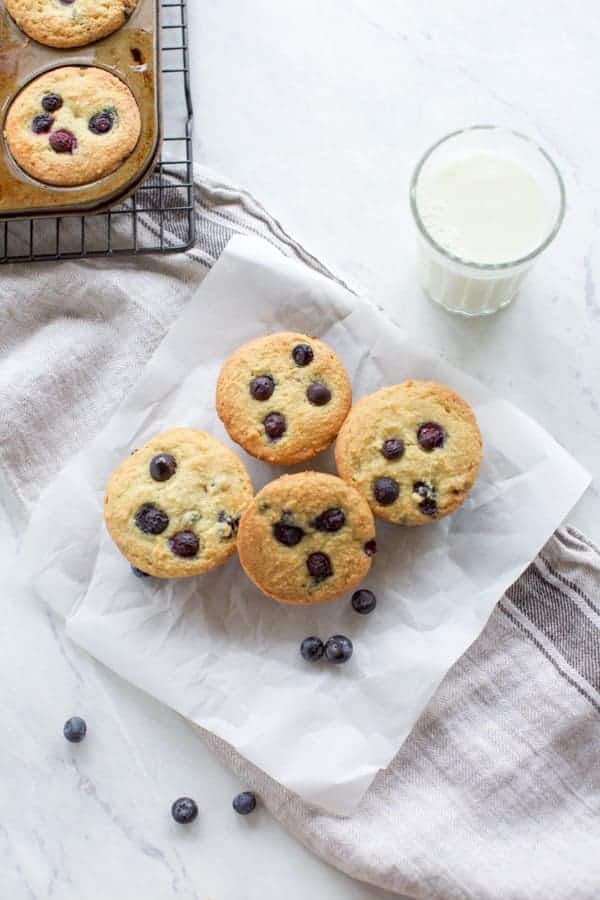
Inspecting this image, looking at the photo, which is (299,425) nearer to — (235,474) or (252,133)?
(235,474)

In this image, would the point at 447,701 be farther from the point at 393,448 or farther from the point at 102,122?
the point at 102,122

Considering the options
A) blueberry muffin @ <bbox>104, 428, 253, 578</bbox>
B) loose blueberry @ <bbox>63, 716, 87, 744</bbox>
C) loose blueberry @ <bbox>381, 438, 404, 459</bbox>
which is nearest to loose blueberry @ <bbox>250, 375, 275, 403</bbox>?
blueberry muffin @ <bbox>104, 428, 253, 578</bbox>

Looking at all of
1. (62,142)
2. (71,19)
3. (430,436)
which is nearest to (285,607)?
(430,436)

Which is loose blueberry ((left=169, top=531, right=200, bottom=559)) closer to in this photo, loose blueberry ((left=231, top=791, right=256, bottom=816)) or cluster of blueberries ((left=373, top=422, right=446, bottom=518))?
cluster of blueberries ((left=373, top=422, right=446, bottom=518))

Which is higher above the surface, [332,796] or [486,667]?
[486,667]

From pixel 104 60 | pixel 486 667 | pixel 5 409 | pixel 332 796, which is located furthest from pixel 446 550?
pixel 104 60

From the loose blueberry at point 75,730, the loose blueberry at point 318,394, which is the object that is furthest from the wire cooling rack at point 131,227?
the loose blueberry at point 75,730

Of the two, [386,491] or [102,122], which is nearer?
[386,491]
